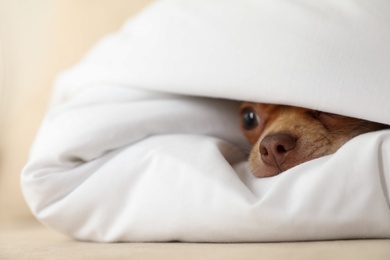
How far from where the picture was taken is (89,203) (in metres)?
1.42

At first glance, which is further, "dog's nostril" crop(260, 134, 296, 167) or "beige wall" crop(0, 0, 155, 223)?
"beige wall" crop(0, 0, 155, 223)

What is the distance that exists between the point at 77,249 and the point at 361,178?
0.57 m

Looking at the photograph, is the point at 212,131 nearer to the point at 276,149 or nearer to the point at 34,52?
the point at 276,149

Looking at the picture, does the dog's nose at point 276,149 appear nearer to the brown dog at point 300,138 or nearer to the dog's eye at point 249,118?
the brown dog at point 300,138

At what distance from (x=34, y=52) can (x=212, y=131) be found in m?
1.00

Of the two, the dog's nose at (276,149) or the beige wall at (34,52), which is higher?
the beige wall at (34,52)

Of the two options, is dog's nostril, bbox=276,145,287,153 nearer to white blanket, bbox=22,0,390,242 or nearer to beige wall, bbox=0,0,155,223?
white blanket, bbox=22,0,390,242

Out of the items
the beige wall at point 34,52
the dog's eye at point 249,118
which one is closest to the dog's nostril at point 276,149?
the dog's eye at point 249,118

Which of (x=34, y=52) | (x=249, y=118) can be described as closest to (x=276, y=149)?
(x=249, y=118)

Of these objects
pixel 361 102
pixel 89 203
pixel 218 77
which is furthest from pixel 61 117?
pixel 361 102

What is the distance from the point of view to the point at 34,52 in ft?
7.88

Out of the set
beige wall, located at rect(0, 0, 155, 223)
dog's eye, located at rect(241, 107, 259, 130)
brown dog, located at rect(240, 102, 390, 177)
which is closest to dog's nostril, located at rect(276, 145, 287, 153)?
brown dog, located at rect(240, 102, 390, 177)

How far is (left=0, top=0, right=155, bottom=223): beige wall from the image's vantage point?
2.25m

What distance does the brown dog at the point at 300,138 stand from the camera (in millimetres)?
1492
